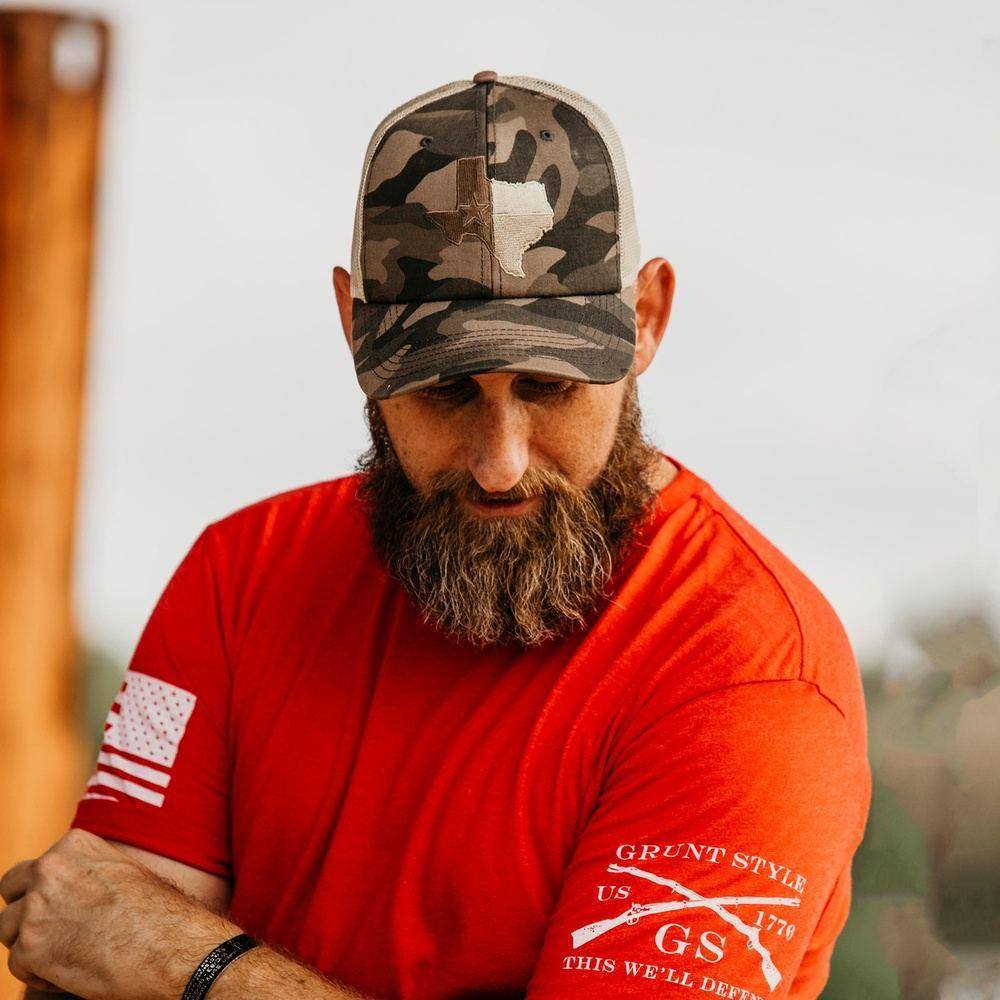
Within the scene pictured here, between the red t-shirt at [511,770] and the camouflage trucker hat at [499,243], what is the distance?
35 cm

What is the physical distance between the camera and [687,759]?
5.60ft

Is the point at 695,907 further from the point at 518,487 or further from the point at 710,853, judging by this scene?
the point at 518,487

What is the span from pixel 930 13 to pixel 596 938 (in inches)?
96.7

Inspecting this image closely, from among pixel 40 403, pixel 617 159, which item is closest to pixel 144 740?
pixel 617 159

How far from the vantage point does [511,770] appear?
1835 millimetres

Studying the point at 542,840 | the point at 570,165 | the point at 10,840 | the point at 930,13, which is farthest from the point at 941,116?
the point at 10,840

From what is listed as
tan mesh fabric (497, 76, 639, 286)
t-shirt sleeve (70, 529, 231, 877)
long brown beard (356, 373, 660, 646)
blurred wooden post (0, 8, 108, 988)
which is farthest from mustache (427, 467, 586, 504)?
blurred wooden post (0, 8, 108, 988)

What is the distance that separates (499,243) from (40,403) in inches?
87.5

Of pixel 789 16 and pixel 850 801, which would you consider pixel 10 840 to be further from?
pixel 789 16

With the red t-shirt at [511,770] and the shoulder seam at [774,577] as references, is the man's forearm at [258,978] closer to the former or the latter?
the red t-shirt at [511,770]

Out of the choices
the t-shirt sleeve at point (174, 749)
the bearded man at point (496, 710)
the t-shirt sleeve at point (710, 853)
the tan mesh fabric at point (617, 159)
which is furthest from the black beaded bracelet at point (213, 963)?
the tan mesh fabric at point (617, 159)

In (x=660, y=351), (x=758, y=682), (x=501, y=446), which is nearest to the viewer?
(x=758, y=682)

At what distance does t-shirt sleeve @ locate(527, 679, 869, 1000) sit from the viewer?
163 centimetres

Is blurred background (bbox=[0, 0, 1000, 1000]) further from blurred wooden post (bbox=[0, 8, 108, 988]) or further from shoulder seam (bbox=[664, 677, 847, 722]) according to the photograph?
shoulder seam (bbox=[664, 677, 847, 722])
